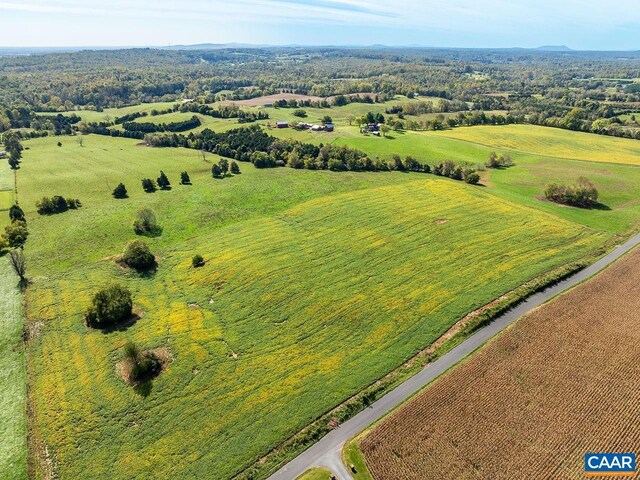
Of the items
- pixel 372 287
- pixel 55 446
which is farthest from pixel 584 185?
pixel 55 446

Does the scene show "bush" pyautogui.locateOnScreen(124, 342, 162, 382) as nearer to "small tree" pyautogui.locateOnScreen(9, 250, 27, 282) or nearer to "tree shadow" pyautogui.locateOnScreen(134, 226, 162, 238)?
"small tree" pyautogui.locateOnScreen(9, 250, 27, 282)

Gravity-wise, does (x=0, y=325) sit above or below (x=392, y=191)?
below

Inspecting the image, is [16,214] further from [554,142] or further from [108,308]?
[554,142]

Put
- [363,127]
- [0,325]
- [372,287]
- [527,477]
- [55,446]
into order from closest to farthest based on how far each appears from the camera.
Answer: [527,477]
[55,446]
[0,325]
[372,287]
[363,127]

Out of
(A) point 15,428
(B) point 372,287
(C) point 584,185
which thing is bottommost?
(A) point 15,428

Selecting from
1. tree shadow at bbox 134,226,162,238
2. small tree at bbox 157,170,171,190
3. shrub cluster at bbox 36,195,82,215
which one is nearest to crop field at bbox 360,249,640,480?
tree shadow at bbox 134,226,162,238

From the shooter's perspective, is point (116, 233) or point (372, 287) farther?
point (116, 233)

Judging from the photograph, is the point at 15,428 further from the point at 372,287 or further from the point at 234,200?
the point at 234,200

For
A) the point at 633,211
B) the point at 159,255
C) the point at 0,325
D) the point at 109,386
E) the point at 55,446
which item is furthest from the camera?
the point at 633,211
